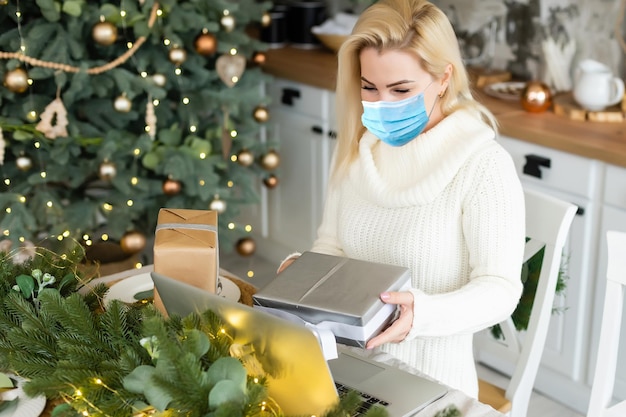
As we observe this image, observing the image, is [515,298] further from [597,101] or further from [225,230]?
[225,230]

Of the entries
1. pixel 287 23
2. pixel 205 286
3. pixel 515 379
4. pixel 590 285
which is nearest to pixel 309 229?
pixel 287 23

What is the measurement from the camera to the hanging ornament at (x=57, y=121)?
2.73 metres

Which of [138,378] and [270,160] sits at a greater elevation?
[138,378]

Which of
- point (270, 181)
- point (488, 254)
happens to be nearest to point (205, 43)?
point (270, 181)

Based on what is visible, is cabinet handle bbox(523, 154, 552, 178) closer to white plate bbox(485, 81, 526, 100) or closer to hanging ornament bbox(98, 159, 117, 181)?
white plate bbox(485, 81, 526, 100)

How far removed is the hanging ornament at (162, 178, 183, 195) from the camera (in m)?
2.98

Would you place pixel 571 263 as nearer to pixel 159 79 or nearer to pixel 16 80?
pixel 159 79

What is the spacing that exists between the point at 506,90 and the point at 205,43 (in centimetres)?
108

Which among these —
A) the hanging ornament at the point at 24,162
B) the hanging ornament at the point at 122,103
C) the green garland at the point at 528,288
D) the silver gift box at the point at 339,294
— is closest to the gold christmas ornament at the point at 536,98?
the green garland at the point at 528,288

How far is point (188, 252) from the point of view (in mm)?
1271

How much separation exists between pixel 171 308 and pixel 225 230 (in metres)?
2.02

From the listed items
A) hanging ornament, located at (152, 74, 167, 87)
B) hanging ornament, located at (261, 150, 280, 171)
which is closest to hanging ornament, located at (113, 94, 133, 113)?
hanging ornament, located at (152, 74, 167, 87)

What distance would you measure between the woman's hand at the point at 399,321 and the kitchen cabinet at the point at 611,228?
120cm

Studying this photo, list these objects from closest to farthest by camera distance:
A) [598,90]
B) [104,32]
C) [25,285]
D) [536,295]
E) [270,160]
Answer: [25,285], [536,295], [598,90], [104,32], [270,160]
